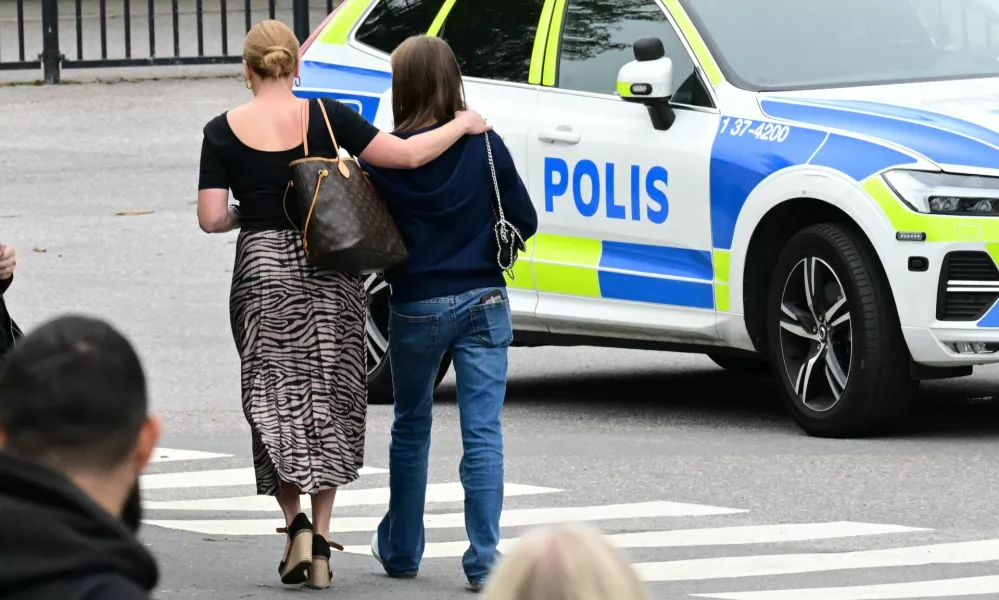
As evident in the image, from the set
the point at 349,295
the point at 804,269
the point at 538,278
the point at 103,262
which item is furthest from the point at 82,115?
the point at 349,295

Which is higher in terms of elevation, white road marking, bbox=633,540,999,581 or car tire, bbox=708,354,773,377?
white road marking, bbox=633,540,999,581

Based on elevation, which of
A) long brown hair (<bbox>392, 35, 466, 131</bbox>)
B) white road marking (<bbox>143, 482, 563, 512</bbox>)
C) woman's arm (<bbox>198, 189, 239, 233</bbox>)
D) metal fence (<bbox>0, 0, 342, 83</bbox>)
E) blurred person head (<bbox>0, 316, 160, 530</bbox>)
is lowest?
metal fence (<bbox>0, 0, 342, 83</bbox>)

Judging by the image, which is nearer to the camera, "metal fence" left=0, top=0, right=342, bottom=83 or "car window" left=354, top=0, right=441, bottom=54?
"car window" left=354, top=0, right=441, bottom=54

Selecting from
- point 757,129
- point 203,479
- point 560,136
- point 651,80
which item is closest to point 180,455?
point 203,479

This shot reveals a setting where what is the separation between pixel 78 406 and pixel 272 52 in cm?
401

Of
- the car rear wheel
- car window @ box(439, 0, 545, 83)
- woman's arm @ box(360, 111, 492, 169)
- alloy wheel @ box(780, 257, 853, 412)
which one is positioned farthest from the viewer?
the car rear wheel

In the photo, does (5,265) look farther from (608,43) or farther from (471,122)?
(608,43)

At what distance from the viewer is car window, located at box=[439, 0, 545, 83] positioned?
32.5ft

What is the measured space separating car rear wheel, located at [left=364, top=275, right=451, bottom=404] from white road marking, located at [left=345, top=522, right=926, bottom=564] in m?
3.02

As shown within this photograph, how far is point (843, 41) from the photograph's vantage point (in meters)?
9.27

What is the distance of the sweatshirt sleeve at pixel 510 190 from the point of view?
649cm

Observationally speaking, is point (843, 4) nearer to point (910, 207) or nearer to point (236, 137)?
point (910, 207)

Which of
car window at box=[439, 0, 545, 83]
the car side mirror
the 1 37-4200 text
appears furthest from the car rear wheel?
the 1 37-4200 text

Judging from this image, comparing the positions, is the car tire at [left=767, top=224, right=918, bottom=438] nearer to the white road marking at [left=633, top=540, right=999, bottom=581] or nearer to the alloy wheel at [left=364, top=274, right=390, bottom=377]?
the white road marking at [left=633, top=540, right=999, bottom=581]
